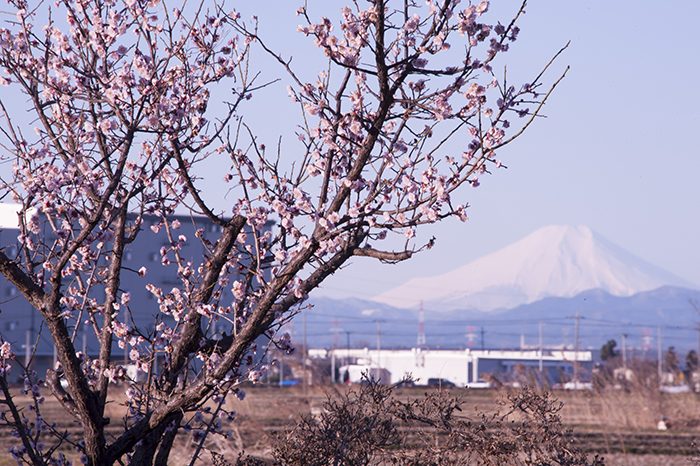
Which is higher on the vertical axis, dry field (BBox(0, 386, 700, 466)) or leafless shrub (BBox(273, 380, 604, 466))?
leafless shrub (BBox(273, 380, 604, 466))

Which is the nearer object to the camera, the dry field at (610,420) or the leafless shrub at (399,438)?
the leafless shrub at (399,438)

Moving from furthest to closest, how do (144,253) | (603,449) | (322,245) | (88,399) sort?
(144,253), (603,449), (88,399), (322,245)

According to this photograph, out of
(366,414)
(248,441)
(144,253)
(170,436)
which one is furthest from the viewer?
(144,253)

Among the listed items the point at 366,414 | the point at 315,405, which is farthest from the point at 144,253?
the point at 366,414

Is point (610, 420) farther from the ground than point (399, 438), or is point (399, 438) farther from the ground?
point (399, 438)

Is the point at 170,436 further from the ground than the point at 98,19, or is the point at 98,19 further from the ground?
the point at 98,19

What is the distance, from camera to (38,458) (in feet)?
17.3

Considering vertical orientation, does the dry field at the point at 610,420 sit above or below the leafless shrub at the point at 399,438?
below

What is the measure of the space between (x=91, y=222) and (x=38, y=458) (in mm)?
1761

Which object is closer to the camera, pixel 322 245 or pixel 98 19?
pixel 322 245

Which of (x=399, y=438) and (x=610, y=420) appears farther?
(x=610, y=420)

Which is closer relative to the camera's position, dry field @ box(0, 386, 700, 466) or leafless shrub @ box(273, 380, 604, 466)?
leafless shrub @ box(273, 380, 604, 466)

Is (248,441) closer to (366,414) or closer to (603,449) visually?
(603,449)

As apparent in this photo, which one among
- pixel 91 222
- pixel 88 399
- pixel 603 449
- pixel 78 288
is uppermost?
pixel 91 222
